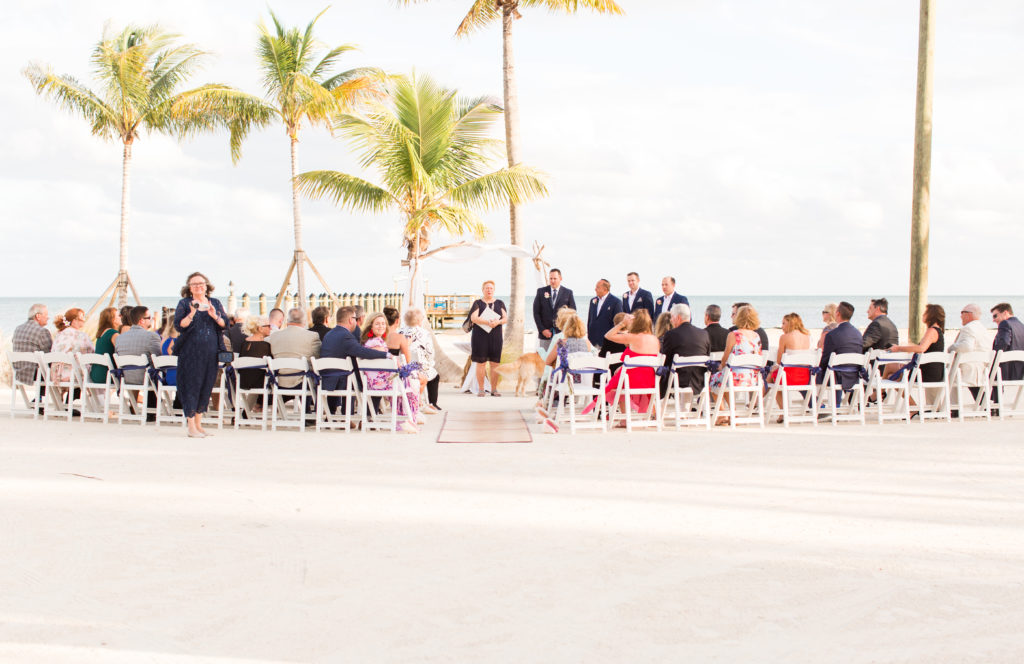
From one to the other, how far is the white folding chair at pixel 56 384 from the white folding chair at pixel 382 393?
3.77m

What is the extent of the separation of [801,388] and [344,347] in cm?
524

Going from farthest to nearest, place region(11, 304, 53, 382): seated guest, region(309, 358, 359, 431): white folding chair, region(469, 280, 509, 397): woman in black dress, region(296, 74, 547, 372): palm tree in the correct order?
region(296, 74, 547, 372): palm tree, region(469, 280, 509, 397): woman in black dress, region(11, 304, 53, 382): seated guest, region(309, 358, 359, 431): white folding chair

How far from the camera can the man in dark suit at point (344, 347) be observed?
10.0 meters

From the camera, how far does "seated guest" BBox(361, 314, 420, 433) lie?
1042 cm

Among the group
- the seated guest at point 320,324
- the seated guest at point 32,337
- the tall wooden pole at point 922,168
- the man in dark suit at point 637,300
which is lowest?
the seated guest at point 32,337

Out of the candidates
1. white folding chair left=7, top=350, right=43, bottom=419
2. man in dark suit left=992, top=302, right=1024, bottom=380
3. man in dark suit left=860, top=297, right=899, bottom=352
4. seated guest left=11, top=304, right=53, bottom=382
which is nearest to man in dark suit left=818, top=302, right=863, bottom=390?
man in dark suit left=860, top=297, right=899, bottom=352

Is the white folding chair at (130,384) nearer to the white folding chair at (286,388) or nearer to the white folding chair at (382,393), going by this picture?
the white folding chair at (286,388)

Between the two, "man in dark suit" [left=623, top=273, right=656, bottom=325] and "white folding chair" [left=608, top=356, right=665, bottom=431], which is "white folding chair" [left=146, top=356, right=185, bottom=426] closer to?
"white folding chair" [left=608, top=356, right=665, bottom=431]

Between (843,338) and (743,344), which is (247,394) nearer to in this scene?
(743,344)

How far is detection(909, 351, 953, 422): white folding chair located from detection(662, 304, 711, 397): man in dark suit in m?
2.58

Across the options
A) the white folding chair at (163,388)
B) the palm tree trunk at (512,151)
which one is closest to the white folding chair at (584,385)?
the white folding chair at (163,388)

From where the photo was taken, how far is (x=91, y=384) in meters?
11.3

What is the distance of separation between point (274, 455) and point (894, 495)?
17.4ft

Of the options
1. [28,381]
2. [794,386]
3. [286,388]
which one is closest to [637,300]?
[794,386]
